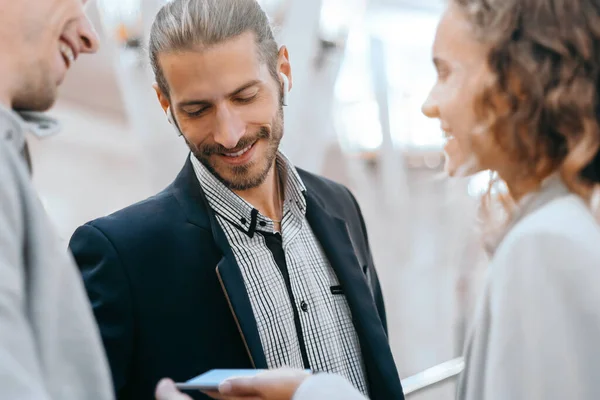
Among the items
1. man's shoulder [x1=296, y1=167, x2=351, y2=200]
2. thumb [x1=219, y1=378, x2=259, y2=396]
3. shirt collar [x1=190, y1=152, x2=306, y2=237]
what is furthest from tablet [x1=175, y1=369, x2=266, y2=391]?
man's shoulder [x1=296, y1=167, x2=351, y2=200]

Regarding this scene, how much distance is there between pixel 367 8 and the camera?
1123cm

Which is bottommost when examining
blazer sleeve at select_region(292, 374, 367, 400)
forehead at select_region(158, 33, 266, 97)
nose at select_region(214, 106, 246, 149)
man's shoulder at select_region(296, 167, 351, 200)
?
blazer sleeve at select_region(292, 374, 367, 400)

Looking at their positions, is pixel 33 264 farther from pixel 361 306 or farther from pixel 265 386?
pixel 361 306

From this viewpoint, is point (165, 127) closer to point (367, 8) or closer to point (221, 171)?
point (221, 171)

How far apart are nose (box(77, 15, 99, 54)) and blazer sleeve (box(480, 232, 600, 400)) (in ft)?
3.05

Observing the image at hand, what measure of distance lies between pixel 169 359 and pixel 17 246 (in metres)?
0.78

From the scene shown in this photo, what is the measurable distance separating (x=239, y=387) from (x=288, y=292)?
1.95 ft

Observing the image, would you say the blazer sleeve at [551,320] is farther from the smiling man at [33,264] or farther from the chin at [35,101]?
the chin at [35,101]

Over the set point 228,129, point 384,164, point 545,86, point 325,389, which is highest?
point 228,129

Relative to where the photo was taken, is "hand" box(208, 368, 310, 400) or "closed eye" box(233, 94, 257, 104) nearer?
"hand" box(208, 368, 310, 400)

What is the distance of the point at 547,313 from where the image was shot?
51.4 inches

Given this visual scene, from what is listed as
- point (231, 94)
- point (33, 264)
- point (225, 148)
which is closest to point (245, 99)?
point (231, 94)

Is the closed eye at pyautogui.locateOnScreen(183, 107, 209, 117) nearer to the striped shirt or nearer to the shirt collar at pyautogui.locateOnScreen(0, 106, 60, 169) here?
the striped shirt

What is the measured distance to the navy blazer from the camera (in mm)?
1798
